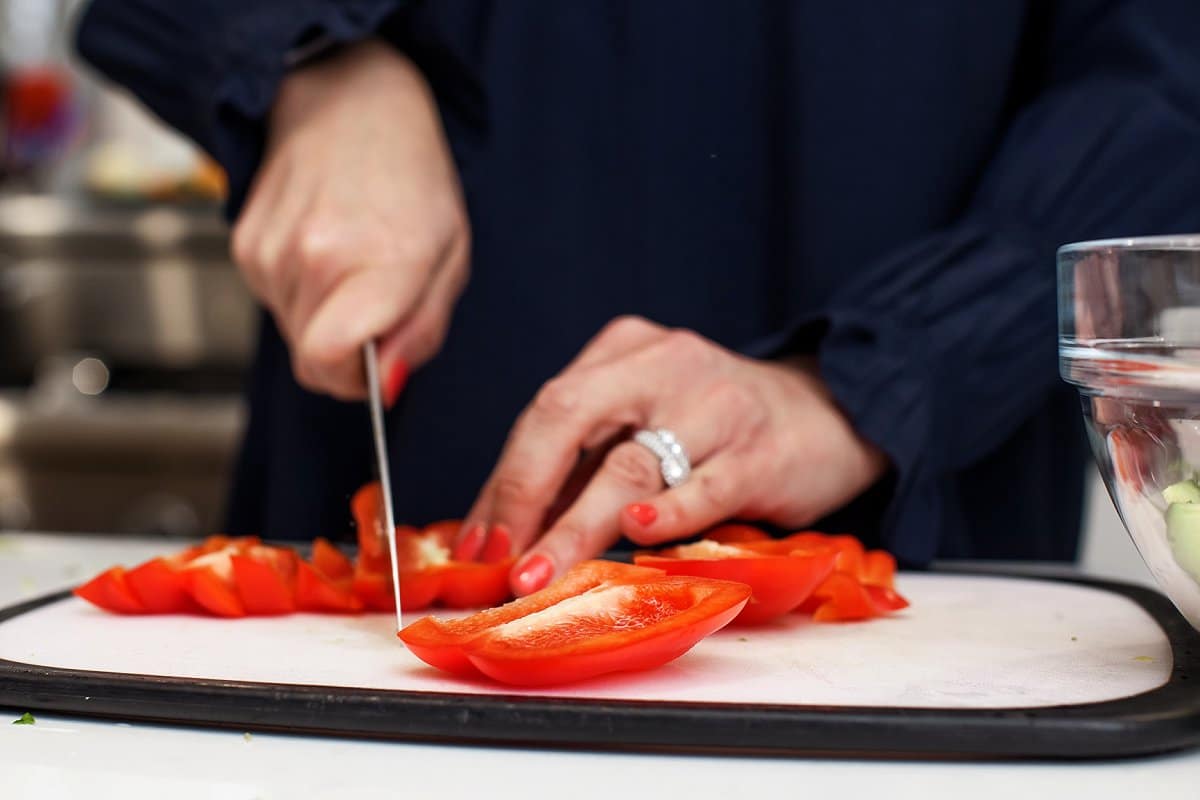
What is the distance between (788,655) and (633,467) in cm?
20

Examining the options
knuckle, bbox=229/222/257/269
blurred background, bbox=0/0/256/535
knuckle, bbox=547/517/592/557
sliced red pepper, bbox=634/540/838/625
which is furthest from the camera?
blurred background, bbox=0/0/256/535

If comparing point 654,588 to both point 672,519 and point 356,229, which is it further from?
point 356,229

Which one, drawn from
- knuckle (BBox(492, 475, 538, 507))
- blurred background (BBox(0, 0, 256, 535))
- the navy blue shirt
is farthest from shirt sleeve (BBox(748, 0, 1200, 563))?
blurred background (BBox(0, 0, 256, 535))

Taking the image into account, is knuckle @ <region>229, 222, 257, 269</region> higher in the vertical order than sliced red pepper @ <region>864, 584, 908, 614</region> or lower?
higher

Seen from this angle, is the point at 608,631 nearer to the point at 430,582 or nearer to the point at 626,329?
the point at 430,582

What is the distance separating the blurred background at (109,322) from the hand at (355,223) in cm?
131

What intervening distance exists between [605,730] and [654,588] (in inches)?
4.2

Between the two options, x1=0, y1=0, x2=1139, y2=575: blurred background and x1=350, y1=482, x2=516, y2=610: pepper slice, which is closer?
x1=350, y1=482, x2=516, y2=610: pepper slice

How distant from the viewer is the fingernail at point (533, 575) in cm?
69

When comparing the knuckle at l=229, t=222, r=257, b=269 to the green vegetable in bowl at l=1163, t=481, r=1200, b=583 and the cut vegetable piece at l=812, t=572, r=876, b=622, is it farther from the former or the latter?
the green vegetable in bowl at l=1163, t=481, r=1200, b=583

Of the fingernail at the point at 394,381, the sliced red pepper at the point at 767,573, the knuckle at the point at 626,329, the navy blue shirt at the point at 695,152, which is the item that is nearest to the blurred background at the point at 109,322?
the navy blue shirt at the point at 695,152

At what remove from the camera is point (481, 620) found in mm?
575

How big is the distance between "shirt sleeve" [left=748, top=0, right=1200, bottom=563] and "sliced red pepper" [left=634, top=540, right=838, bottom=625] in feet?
0.70

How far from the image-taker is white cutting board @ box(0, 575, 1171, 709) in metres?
0.54
